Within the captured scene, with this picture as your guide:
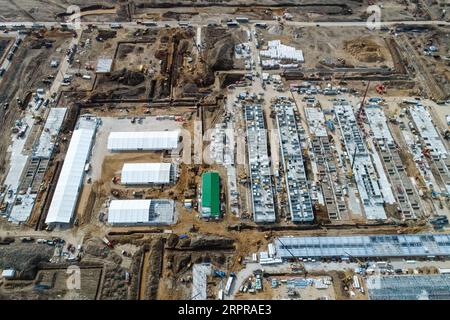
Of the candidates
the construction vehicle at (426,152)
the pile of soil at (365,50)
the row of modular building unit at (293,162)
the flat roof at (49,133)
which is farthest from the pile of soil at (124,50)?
the construction vehicle at (426,152)

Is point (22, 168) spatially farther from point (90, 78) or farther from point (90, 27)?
point (90, 27)

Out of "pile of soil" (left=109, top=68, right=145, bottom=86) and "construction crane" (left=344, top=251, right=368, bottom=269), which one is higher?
"pile of soil" (left=109, top=68, right=145, bottom=86)

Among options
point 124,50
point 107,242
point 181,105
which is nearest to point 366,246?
point 107,242

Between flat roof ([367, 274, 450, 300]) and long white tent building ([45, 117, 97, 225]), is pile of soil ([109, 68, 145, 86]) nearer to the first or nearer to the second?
long white tent building ([45, 117, 97, 225])

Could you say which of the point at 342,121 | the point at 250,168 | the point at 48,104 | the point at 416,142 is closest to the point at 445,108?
the point at 416,142

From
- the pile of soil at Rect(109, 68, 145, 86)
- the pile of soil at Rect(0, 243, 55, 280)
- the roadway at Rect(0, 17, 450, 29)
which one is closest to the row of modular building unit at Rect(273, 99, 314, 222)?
the pile of soil at Rect(109, 68, 145, 86)

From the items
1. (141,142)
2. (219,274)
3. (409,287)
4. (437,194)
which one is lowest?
(409,287)

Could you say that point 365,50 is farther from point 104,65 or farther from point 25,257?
point 25,257
